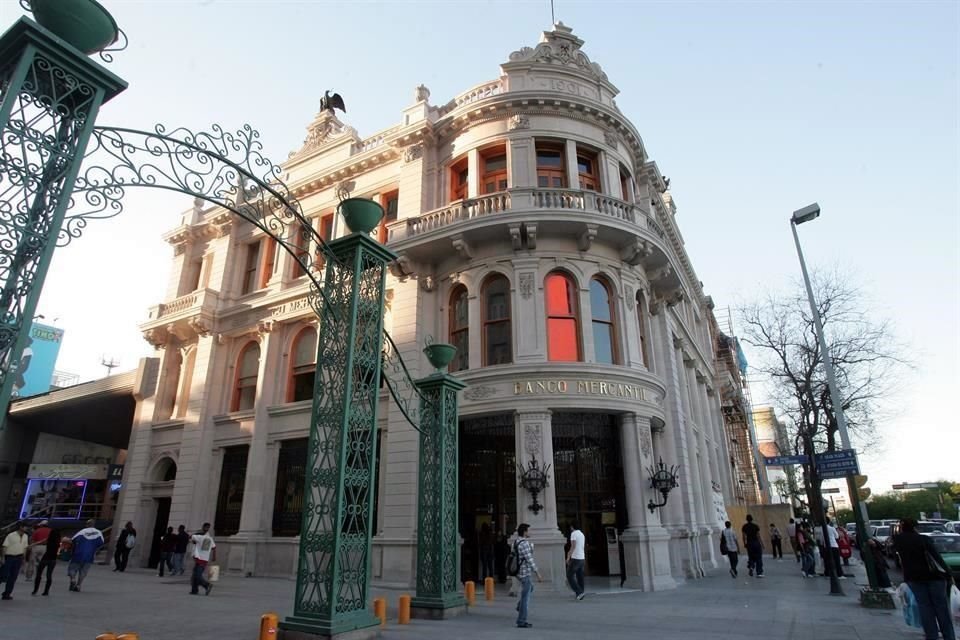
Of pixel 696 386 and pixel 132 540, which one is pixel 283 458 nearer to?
pixel 132 540

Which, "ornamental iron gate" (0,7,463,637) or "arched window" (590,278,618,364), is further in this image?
"arched window" (590,278,618,364)

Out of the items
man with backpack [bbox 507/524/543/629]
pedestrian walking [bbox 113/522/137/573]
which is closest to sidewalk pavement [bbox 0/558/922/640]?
man with backpack [bbox 507/524/543/629]

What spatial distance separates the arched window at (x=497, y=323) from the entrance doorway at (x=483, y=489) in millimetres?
1937

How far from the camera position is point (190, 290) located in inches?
1043

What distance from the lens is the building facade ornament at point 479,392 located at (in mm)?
15750

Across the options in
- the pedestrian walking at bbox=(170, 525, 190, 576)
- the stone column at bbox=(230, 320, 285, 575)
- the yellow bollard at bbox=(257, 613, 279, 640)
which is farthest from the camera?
the stone column at bbox=(230, 320, 285, 575)

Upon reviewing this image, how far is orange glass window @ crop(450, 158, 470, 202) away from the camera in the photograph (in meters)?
19.5

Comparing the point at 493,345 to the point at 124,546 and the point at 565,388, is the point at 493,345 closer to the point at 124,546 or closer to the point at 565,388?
the point at 565,388

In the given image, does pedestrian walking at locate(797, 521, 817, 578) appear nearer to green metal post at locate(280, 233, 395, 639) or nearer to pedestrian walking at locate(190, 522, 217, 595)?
green metal post at locate(280, 233, 395, 639)

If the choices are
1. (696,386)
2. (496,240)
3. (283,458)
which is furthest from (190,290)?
(696,386)

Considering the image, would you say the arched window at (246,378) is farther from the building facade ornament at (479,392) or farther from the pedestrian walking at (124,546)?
the building facade ornament at (479,392)

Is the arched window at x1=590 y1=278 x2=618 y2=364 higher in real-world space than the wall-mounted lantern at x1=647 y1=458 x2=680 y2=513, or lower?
higher

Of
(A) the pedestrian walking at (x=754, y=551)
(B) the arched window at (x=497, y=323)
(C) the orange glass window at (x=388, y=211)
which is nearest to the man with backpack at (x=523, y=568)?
(B) the arched window at (x=497, y=323)

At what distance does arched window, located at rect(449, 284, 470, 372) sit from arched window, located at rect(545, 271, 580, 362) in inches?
102
